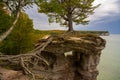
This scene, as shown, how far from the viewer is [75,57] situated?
1324 inches

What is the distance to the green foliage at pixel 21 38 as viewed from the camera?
3388 centimetres

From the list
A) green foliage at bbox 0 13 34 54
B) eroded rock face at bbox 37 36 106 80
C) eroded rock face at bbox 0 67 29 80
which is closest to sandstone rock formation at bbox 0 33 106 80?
eroded rock face at bbox 37 36 106 80

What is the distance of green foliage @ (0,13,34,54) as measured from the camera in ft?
111

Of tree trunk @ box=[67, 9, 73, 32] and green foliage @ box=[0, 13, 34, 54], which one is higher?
tree trunk @ box=[67, 9, 73, 32]

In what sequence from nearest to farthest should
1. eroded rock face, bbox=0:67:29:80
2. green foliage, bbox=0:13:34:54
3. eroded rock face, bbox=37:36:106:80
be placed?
eroded rock face, bbox=0:67:29:80, eroded rock face, bbox=37:36:106:80, green foliage, bbox=0:13:34:54

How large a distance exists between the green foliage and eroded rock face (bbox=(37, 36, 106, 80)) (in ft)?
20.7

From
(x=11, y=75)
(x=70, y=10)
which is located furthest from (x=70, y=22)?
(x=11, y=75)

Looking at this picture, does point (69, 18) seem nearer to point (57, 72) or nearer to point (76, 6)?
point (76, 6)

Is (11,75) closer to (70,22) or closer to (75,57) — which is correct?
(70,22)

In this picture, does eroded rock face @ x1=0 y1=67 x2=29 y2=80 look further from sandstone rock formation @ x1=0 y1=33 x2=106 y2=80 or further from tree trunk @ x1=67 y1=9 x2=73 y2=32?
tree trunk @ x1=67 y1=9 x2=73 y2=32

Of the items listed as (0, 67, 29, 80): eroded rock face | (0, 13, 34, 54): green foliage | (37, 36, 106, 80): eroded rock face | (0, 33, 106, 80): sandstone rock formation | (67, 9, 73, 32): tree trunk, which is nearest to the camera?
(0, 67, 29, 80): eroded rock face

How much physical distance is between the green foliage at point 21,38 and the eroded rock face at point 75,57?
20.7ft

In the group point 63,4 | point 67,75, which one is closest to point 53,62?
point 67,75

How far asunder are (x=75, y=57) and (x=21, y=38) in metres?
8.46
